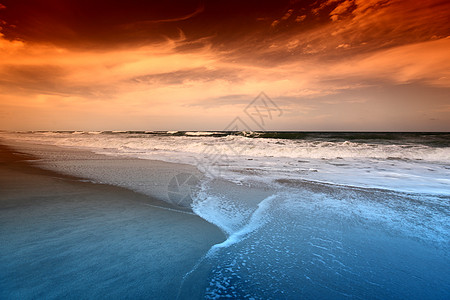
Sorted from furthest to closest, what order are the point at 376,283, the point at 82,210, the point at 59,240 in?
the point at 82,210 → the point at 59,240 → the point at 376,283

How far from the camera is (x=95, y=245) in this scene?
309 centimetres

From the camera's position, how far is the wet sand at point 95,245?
2.29m

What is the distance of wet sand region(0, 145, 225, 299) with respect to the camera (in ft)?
7.50

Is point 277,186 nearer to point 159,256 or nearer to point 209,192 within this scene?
point 209,192

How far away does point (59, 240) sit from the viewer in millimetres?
3188

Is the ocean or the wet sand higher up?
the wet sand

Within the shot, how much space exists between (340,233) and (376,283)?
127 cm

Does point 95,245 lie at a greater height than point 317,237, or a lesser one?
greater

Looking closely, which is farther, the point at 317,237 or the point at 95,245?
the point at 317,237

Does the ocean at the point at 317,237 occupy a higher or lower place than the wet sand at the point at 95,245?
lower

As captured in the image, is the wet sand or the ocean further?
the ocean

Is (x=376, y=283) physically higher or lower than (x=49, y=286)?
lower

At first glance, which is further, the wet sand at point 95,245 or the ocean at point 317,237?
the ocean at point 317,237

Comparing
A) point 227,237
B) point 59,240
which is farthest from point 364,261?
point 59,240
